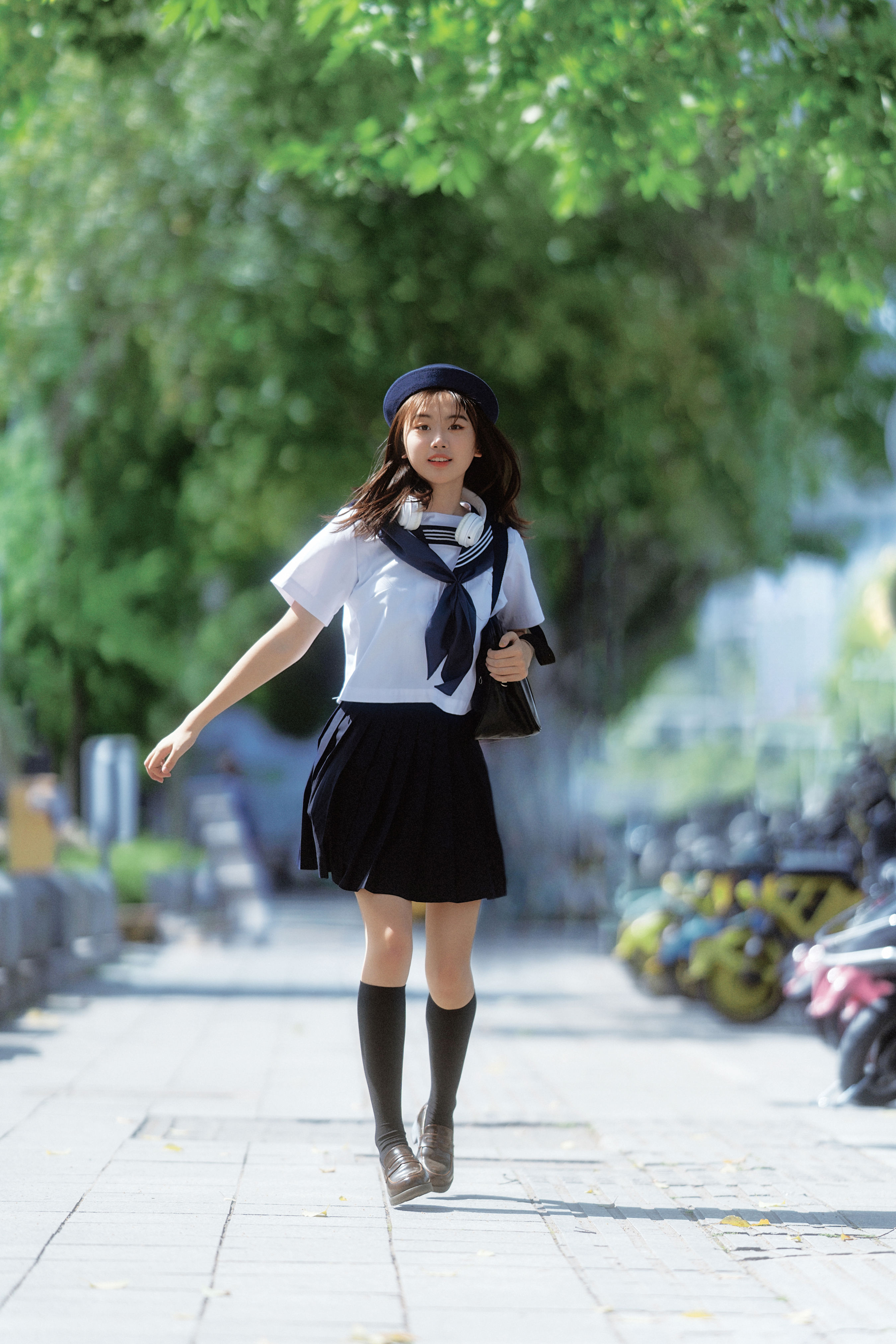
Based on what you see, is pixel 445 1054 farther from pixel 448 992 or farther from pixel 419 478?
pixel 419 478

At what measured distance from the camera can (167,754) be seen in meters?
4.74

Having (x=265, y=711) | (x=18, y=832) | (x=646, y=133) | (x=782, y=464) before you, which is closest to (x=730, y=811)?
(x=782, y=464)

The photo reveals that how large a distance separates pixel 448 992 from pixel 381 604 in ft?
3.29

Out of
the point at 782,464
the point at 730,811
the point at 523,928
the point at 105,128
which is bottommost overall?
the point at 523,928

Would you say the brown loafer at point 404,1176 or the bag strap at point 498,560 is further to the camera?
the bag strap at point 498,560

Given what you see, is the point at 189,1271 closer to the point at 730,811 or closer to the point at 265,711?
the point at 730,811

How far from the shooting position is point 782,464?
50.6ft

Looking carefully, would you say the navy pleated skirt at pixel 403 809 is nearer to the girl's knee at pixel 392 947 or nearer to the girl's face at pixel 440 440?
the girl's knee at pixel 392 947

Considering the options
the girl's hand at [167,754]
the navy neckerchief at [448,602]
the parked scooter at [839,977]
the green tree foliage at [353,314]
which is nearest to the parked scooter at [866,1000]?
the parked scooter at [839,977]

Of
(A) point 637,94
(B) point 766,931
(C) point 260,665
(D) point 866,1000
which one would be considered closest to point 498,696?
(C) point 260,665

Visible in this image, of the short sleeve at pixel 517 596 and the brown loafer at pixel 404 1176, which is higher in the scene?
the short sleeve at pixel 517 596

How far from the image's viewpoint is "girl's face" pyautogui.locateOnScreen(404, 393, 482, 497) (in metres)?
4.94

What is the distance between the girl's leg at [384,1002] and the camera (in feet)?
15.8

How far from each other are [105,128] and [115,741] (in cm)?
540
